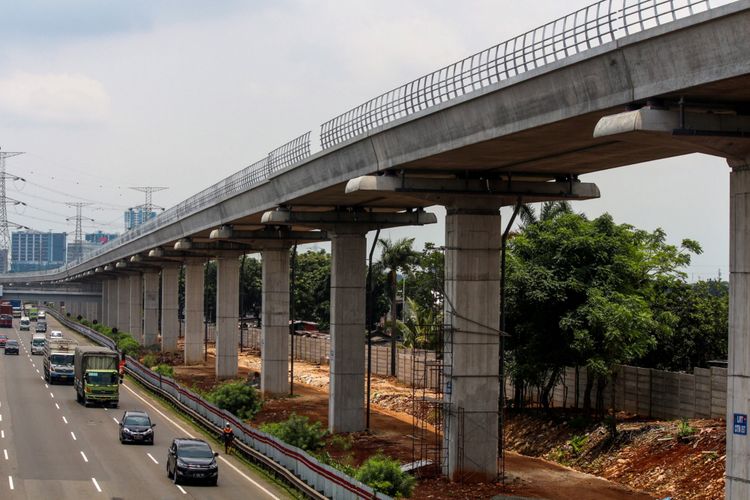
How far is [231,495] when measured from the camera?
36062mm

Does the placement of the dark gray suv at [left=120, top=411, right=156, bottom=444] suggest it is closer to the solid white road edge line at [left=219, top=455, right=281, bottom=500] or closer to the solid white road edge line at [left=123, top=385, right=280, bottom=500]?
the solid white road edge line at [left=123, top=385, right=280, bottom=500]

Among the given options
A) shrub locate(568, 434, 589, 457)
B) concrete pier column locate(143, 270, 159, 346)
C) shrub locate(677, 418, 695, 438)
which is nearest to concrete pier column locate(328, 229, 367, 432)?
shrub locate(568, 434, 589, 457)

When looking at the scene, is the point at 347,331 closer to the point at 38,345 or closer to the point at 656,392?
the point at 656,392

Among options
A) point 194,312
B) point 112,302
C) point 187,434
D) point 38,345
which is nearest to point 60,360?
point 194,312

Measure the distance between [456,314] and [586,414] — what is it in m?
14.2

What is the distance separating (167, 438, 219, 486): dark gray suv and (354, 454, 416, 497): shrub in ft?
20.9

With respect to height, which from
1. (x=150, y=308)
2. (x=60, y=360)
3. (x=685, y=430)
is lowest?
(x=60, y=360)

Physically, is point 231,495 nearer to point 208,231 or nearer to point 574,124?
point 574,124

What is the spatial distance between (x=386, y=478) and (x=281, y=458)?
22.0 ft

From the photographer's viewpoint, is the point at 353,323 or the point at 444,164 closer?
the point at 444,164

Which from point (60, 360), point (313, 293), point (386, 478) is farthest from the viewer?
point (313, 293)

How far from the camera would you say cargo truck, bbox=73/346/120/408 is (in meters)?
63.1

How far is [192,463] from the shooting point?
125 ft

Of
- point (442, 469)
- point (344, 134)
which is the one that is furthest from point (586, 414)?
point (344, 134)
